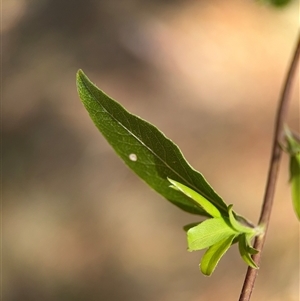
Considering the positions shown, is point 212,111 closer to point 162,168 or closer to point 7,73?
point 7,73

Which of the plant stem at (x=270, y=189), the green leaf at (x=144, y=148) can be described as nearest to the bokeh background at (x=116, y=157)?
the plant stem at (x=270, y=189)

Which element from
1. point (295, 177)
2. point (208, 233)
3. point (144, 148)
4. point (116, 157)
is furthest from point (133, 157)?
point (116, 157)

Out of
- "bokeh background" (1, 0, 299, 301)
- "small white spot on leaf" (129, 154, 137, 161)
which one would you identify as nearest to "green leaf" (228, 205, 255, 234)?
"small white spot on leaf" (129, 154, 137, 161)

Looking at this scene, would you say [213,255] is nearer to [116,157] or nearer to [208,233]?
[208,233]

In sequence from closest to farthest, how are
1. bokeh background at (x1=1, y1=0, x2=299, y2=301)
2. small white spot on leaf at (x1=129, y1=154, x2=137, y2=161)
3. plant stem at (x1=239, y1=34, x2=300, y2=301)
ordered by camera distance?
plant stem at (x1=239, y1=34, x2=300, y2=301), small white spot on leaf at (x1=129, y1=154, x2=137, y2=161), bokeh background at (x1=1, y1=0, x2=299, y2=301)

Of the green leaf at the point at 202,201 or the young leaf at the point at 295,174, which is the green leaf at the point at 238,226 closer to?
the green leaf at the point at 202,201

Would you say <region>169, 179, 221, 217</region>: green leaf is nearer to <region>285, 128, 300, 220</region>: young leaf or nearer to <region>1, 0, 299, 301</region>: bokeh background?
<region>285, 128, 300, 220</region>: young leaf

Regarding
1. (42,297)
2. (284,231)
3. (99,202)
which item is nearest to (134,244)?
(99,202)
